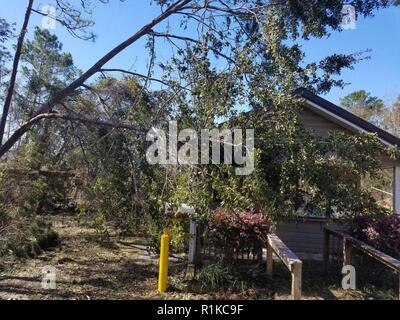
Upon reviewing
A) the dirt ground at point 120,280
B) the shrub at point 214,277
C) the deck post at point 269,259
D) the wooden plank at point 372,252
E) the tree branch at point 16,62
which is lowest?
the dirt ground at point 120,280

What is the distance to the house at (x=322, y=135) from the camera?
10.8 meters

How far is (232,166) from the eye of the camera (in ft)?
20.2

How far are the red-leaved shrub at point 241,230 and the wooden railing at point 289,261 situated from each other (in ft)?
0.76

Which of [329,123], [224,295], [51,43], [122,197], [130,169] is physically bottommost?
[224,295]

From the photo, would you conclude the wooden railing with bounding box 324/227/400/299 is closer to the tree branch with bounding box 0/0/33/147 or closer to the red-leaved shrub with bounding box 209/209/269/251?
the red-leaved shrub with bounding box 209/209/269/251

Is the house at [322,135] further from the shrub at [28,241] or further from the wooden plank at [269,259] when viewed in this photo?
the shrub at [28,241]

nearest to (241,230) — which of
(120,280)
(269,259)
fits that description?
(269,259)

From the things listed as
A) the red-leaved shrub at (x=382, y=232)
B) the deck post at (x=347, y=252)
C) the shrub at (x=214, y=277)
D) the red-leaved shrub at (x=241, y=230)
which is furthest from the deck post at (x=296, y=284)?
the deck post at (x=347, y=252)

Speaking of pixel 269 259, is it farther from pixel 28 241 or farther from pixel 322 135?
pixel 28 241

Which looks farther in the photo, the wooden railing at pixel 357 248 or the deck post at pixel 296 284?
the wooden railing at pixel 357 248
